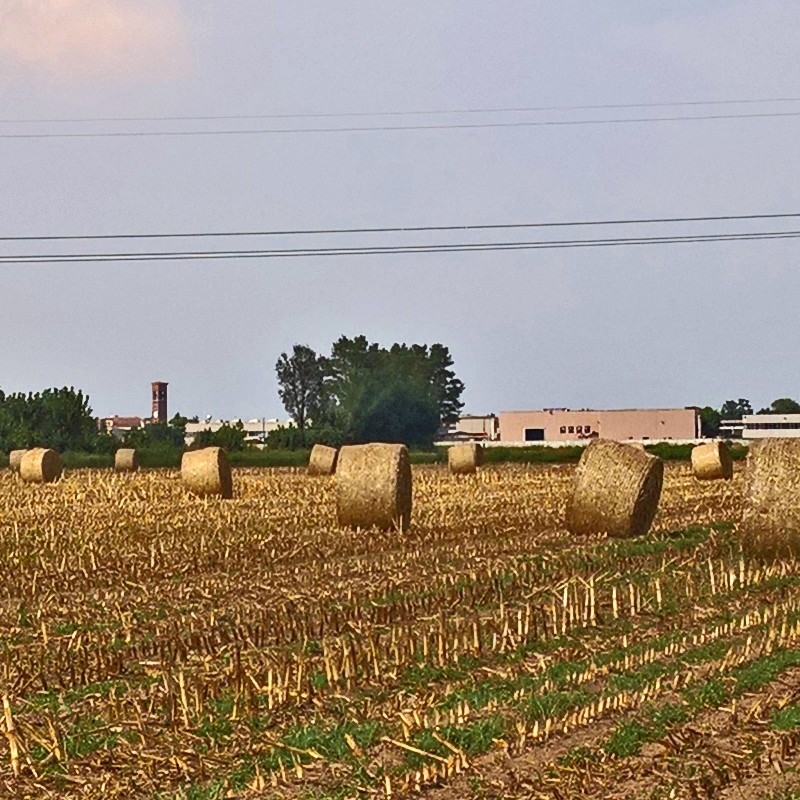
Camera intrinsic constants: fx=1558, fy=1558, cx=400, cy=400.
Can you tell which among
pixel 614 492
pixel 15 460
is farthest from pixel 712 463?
pixel 15 460

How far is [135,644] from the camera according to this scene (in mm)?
13164

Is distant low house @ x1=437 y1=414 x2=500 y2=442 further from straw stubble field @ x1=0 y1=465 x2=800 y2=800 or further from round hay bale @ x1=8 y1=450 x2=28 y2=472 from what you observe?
straw stubble field @ x1=0 y1=465 x2=800 y2=800

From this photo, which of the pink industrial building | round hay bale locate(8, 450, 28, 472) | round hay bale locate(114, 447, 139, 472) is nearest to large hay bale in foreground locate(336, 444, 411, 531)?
round hay bale locate(8, 450, 28, 472)

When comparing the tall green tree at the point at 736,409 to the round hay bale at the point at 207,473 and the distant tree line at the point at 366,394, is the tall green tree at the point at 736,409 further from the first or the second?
the round hay bale at the point at 207,473

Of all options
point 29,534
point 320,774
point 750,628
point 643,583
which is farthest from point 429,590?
point 29,534

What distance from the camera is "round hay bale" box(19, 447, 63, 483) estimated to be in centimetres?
4603

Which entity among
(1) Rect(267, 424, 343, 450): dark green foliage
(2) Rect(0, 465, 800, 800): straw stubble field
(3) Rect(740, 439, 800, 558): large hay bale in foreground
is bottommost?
(2) Rect(0, 465, 800, 800): straw stubble field

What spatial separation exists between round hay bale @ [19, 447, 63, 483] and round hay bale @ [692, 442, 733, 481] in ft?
62.0

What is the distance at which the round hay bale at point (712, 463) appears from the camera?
43844mm

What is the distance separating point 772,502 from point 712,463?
23.7 meters

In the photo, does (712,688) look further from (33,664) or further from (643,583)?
(643,583)

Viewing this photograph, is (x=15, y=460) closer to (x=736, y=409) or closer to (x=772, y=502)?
(x=772, y=502)

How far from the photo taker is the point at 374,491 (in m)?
25.7

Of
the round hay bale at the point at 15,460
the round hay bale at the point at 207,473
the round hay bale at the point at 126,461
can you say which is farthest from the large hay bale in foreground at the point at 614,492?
the round hay bale at the point at 126,461
